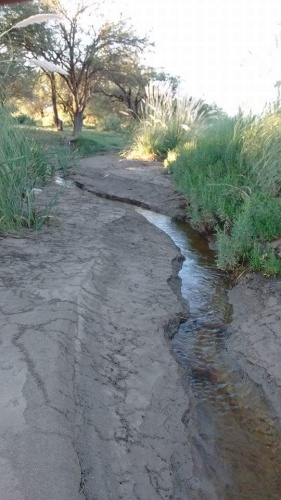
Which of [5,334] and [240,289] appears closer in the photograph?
[5,334]

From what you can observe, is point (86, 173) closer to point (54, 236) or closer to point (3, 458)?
point (54, 236)

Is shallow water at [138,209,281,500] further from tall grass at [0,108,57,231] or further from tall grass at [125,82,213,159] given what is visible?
tall grass at [125,82,213,159]

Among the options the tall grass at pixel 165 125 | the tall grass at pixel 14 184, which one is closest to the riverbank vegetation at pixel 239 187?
the tall grass at pixel 165 125

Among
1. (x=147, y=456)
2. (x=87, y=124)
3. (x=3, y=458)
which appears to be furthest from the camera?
(x=87, y=124)

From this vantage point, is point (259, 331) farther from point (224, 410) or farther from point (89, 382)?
point (89, 382)

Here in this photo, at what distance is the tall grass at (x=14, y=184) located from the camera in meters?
4.59

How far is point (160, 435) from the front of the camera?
2314 mm

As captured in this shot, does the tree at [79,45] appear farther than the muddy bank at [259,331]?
Yes

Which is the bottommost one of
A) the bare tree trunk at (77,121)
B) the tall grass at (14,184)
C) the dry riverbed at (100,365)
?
the bare tree trunk at (77,121)

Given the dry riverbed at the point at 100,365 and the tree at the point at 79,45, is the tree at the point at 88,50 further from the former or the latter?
the dry riverbed at the point at 100,365

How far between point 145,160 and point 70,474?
9.83 m

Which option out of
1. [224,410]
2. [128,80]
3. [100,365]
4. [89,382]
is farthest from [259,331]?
[128,80]

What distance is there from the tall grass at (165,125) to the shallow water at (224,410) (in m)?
7.25

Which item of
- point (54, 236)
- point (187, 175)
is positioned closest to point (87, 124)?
point (187, 175)
